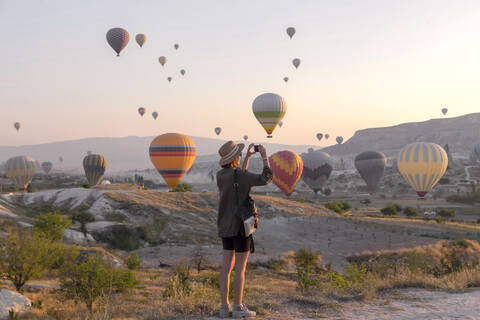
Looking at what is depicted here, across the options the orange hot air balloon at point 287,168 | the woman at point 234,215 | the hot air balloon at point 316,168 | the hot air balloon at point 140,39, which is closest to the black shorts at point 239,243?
the woman at point 234,215

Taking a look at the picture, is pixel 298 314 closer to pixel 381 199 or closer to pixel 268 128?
pixel 268 128

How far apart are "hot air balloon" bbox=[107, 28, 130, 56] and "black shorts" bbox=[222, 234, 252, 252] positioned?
156ft

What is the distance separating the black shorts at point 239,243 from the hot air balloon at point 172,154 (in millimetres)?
33460

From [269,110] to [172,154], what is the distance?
16502 millimetres

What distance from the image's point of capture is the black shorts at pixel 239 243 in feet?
19.1

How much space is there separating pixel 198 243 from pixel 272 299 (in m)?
20.9

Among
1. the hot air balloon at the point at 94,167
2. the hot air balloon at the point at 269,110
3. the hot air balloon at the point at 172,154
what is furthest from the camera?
the hot air balloon at the point at 94,167

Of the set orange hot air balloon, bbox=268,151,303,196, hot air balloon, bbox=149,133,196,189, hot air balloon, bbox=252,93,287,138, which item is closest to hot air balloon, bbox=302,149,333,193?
orange hot air balloon, bbox=268,151,303,196

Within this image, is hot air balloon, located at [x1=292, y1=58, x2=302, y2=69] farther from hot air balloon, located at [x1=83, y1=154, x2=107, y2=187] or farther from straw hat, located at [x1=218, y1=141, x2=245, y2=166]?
straw hat, located at [x1=218, y1=141, x2=245, y2=166]

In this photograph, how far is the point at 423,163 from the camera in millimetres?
50781

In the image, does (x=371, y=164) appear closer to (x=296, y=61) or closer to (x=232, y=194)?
(x=296, y=61)

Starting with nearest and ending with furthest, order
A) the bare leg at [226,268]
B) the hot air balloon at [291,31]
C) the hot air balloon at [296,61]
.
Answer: the bare leg at [226,268] → the hot air balloon at [291,31] → the hot air balloon at [296,61]

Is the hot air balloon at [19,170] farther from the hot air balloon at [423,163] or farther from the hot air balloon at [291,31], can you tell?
the hot air balloon at [423,163]

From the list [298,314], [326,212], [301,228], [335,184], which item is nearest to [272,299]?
[298,314]
